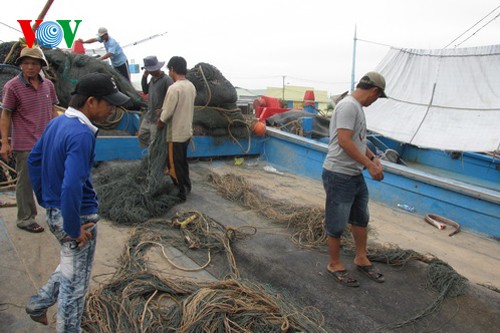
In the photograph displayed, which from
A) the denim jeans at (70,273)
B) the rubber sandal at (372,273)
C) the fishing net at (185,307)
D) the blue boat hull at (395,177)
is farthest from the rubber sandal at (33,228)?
the rubber sandal at (372,273)

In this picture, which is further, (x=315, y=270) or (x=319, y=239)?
(x=319, y=239)

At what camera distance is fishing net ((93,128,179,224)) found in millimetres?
4363

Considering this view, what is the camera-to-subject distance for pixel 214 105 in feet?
23.8

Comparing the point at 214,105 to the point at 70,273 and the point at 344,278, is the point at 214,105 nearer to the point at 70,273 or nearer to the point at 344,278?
the point at 344,278

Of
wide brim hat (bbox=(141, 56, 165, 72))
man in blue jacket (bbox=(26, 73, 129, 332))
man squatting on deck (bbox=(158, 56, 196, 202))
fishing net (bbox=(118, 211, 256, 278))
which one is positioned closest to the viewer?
man in blue jacket (bbox=(26, 73, 129, 332))

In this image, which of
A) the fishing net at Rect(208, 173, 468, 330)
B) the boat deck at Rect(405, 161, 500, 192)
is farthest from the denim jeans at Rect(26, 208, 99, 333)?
the boat deck at Rect(405, 161, 500, 192)

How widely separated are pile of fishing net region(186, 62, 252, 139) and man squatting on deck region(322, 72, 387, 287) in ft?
13.8

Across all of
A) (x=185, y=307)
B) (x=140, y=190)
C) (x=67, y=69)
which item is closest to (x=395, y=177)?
(x=140, y=190)

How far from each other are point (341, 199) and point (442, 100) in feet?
26.1

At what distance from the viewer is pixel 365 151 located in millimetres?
3209

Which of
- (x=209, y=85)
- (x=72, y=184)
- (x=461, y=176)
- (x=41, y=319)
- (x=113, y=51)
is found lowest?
(x=461, y=176)

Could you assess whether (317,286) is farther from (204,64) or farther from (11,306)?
(204,64)

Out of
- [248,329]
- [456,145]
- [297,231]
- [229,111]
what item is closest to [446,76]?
[456,145]

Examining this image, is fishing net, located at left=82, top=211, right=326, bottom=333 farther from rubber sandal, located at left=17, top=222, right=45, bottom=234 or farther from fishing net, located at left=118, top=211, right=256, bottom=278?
rubber sandal, located at left=17, top=222, right=45, bottom=234
